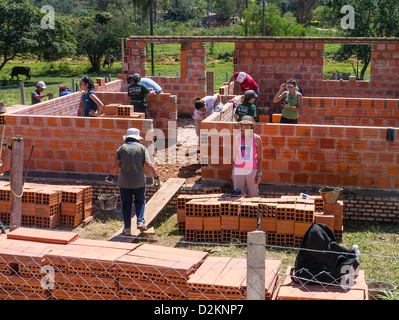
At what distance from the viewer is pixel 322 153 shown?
962 centimetres

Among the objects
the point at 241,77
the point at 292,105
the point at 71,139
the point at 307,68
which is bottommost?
the point at 71,139

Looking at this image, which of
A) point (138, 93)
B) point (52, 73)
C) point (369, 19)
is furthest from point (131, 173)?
point (52, 73)

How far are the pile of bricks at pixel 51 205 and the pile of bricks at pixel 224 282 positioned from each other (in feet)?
12.5

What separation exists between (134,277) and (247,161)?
3510 millimetres

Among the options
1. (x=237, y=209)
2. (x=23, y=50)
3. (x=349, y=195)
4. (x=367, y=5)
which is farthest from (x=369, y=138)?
(x=23, y=50)

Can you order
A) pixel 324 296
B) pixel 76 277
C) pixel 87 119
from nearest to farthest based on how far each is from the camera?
pixel 324 296, pixel 76 277, pixel 87 119

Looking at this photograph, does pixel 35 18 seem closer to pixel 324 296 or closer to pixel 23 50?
pixel 23 50

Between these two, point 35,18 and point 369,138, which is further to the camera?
point 35,18

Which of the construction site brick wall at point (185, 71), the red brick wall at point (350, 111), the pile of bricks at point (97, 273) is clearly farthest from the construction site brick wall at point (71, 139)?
the construction site brick wall at point (185, 71)

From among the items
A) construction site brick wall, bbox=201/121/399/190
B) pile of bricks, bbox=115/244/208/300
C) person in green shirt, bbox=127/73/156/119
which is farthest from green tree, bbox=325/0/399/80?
pile of bricks, bbox=115/244/208/300

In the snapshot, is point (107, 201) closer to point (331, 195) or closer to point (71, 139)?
point (71, 139)

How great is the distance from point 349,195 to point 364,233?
75 centimetres

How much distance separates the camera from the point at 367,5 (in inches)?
1213

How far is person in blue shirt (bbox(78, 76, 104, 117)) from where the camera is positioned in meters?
11.9
